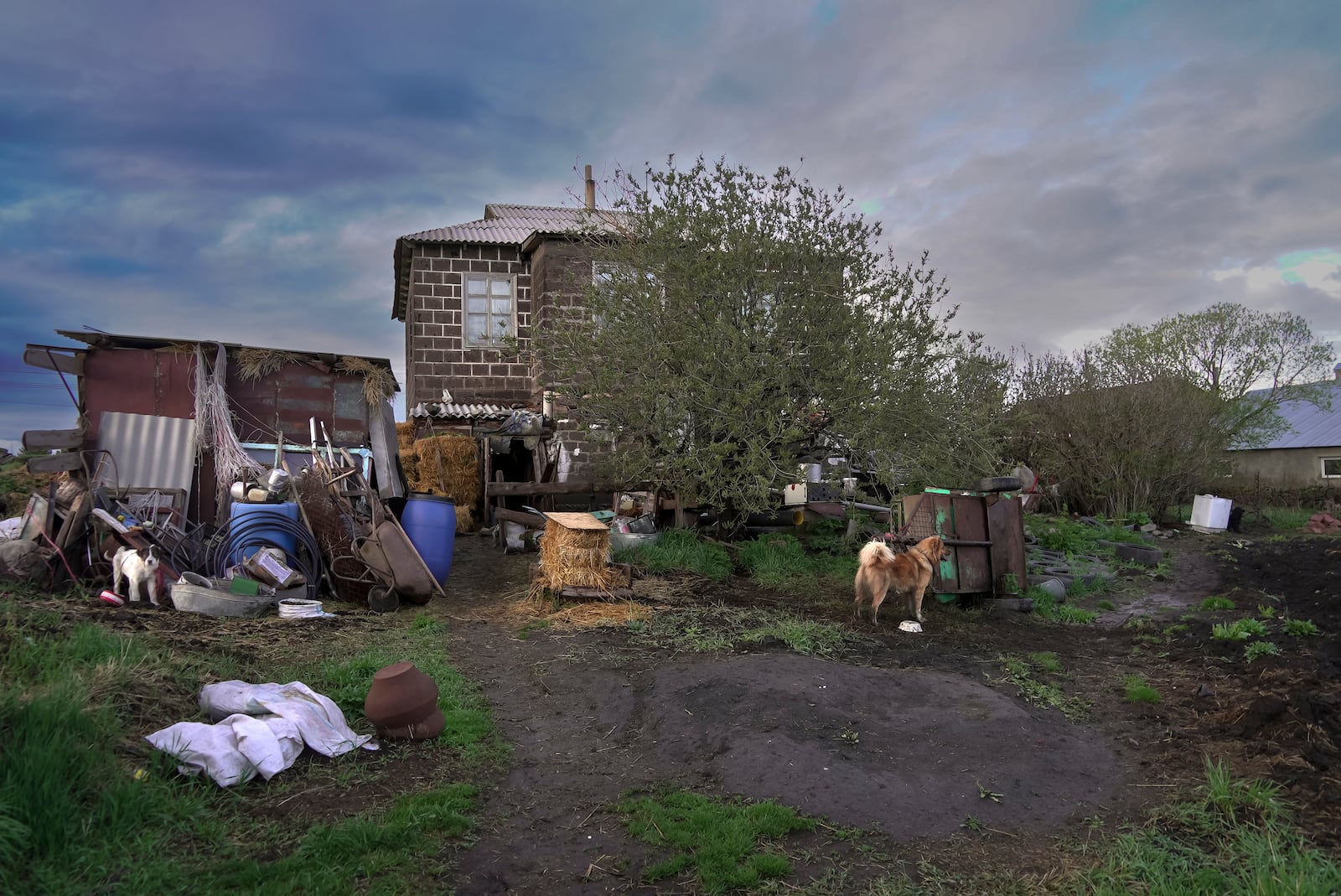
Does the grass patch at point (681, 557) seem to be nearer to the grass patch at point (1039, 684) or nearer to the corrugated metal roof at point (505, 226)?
the grass patch at point (1039, 684)

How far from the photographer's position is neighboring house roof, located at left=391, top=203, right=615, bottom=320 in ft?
59.1

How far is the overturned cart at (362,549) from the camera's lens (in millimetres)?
9070

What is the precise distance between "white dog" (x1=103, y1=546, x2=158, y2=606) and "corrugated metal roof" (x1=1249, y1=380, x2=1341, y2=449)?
35567 millimetres

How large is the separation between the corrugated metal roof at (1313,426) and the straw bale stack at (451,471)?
29.7m

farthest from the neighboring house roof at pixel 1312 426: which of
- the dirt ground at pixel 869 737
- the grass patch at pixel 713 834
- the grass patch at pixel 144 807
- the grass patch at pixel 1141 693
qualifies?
the grass patch at pixel 144 807

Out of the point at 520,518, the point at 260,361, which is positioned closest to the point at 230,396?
the point at 260,361

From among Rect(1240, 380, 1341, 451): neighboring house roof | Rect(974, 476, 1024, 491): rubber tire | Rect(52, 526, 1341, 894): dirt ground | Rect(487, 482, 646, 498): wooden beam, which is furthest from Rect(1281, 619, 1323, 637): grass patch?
Rect(1240, 380, 1341, 451): neighboring house roof

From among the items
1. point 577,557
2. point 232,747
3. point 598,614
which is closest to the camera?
point 232,747

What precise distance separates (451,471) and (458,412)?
1770mm

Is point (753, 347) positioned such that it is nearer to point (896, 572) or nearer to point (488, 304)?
point (896, 572)

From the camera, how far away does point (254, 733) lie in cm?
436

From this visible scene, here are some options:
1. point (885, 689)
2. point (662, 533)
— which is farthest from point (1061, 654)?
point (662, 533)

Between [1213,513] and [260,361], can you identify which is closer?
[260,361]

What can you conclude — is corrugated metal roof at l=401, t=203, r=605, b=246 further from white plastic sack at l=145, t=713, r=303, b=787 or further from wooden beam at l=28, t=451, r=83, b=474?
white plastic sack at l=145, t=713, r=303, b=787
